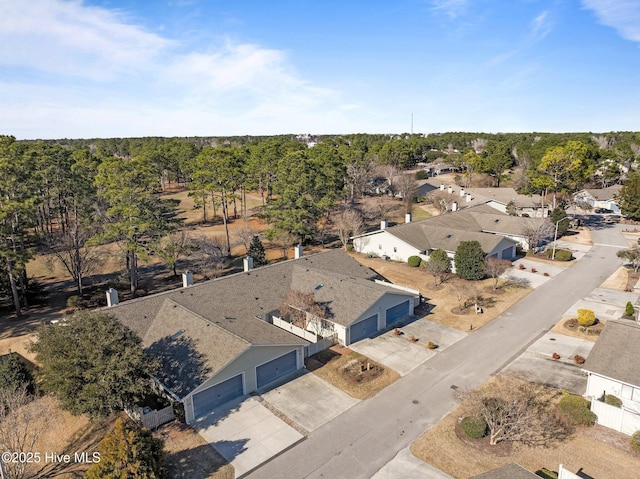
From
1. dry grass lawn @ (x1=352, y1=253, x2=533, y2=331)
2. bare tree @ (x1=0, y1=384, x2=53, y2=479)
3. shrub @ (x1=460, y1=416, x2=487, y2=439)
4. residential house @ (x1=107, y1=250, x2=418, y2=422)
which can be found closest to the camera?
bare tree @ (x1=0, y1=384, x2=53, y2=479)

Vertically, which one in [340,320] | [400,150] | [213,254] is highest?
[400,150]

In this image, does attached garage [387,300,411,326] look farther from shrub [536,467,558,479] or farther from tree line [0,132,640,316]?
tree line [0,132,640,316]

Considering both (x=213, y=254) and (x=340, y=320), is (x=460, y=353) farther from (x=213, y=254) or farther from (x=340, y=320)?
(x=213, y=254)

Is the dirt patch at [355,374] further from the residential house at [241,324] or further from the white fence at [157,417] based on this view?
the white fence at [157,417]

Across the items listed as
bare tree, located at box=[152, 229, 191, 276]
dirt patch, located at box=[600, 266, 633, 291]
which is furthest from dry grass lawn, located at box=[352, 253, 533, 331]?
bare tree, located at box=[152, 229, 191, 276]

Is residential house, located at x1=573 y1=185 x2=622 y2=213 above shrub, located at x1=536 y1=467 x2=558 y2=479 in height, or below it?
above

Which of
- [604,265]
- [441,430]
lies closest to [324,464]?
[441,430]

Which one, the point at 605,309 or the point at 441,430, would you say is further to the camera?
the point at 605,309
